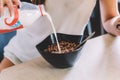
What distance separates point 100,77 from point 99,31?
1329 mm

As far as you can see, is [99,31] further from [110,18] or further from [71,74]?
[71,74]

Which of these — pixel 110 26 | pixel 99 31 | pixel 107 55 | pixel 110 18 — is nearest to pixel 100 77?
pixel 107 55

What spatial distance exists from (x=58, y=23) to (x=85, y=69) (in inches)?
15.0

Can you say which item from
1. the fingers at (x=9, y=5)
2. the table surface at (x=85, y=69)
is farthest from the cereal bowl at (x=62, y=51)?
the fingers at (x=9, y=5)

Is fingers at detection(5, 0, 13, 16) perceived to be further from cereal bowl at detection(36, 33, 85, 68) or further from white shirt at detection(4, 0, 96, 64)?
white shirt at detection(4, 0, 96, 64)

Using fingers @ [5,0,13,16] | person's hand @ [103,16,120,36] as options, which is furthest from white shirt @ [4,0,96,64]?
fingers @ [5,0,13,16]

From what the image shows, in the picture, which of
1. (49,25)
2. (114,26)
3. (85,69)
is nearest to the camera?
(85,69)

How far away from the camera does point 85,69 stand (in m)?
0.78

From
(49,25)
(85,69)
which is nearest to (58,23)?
(49,25)

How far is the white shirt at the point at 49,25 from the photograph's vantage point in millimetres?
1045

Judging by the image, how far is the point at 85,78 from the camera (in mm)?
725

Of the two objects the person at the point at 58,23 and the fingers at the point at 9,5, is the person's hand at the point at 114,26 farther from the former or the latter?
the fingers at the point at 9,5

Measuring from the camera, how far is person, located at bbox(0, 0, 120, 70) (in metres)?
1.04

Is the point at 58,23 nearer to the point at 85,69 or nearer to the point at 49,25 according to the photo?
the point at 49,25
